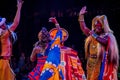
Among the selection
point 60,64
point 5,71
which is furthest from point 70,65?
point 5,71

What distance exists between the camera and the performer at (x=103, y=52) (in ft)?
22.1

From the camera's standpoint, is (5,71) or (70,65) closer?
(5,71)

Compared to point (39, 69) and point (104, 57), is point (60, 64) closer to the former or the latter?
point (39, 69)

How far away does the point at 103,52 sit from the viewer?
684cm

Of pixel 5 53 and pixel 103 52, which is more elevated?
pixel 5 53

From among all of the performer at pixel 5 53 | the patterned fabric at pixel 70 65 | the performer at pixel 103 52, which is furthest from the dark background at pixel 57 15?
the performer at pixel 5 53

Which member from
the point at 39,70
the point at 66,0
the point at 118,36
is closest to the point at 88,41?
the point at 39,70

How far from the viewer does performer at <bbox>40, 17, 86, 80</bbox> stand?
6.85 metres

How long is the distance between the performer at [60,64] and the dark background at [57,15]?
357 centimetres

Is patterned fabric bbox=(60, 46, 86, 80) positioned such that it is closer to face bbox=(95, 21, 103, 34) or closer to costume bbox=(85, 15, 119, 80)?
costume bbox=(85, 15, 119, 80)

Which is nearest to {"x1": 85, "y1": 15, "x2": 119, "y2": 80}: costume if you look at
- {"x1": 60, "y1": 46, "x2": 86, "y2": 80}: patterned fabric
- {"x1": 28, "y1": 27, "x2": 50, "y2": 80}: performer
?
{"x1": 60, "y1": 46, "x2": 86, "y2": 80}: patterned fabric

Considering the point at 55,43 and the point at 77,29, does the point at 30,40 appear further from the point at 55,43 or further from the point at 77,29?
the point at 55,43

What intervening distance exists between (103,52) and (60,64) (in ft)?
2.88

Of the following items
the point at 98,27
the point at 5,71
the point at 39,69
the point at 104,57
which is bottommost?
the point at 39,69
